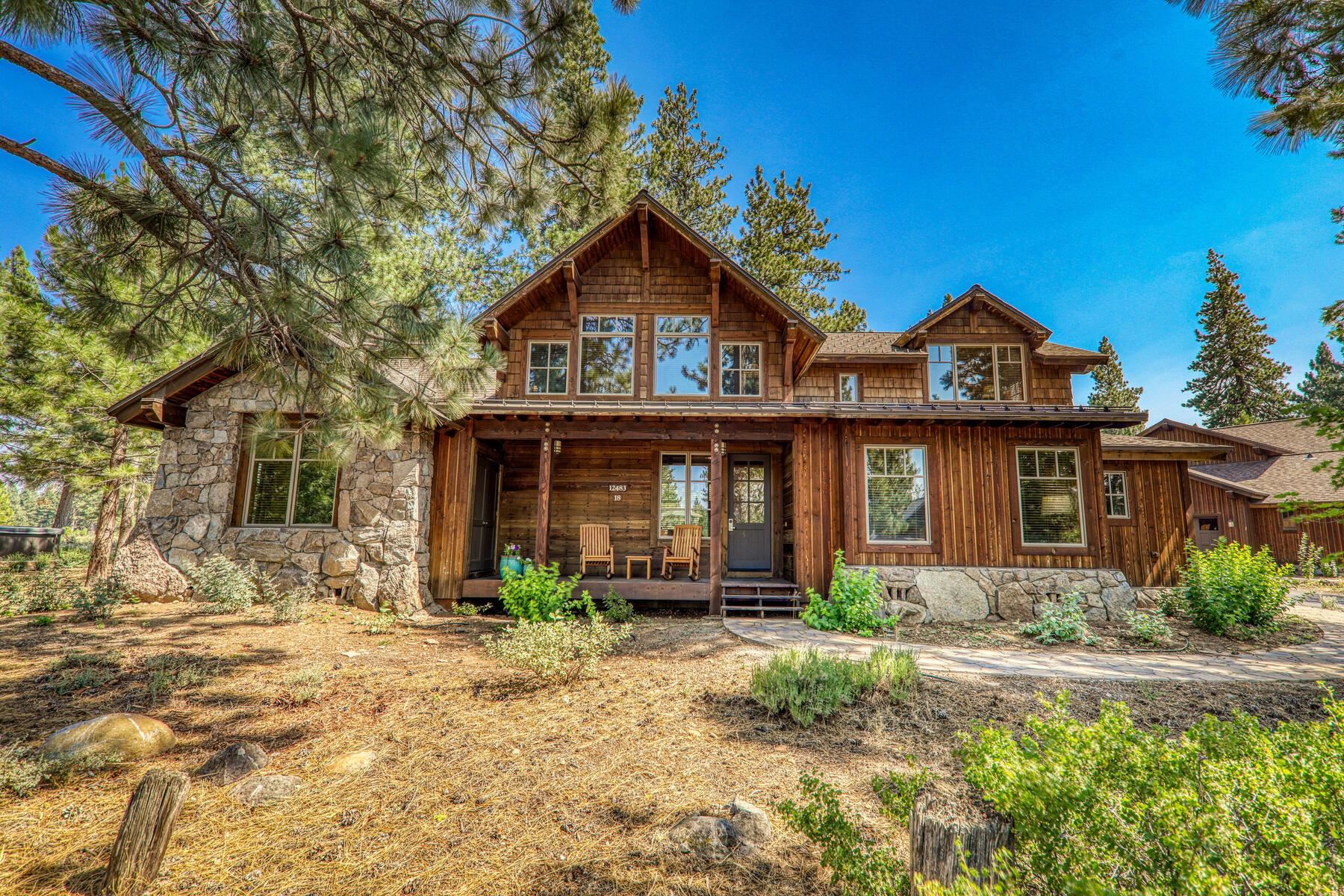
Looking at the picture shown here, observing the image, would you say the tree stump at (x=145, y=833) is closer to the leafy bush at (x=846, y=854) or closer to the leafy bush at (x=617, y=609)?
the leafy bush at (x=846, y=854)

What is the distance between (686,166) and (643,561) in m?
13.9

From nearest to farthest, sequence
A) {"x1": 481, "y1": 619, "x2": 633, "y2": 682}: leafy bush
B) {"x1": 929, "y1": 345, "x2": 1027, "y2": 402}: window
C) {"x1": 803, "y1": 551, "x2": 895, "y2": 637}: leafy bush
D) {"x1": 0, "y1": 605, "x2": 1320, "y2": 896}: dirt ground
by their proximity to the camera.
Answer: {"x1": 0, "y1": 605, "x2": 1320, "y2": 896}: dirt ground < {"x1": 481, "y1": 619, "x2": 633, "y2": 682}: leafy bush < {"x1": 803, "y1": 551, "x2": 895, "y2": 637}: leafy bush < {"x1": 929, "y1": 345, "x2": 1027, "y2": 402}: window

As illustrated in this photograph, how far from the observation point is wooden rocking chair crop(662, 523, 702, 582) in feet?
29.9

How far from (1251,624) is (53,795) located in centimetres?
1143

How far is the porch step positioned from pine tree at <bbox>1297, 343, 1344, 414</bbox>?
33.8 metres

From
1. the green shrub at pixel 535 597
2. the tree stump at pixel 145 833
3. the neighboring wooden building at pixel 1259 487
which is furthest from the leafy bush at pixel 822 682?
the neighboring wooden building at pixel 1259 487

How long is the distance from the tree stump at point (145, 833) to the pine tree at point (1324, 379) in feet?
132

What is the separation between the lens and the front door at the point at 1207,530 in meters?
16.2

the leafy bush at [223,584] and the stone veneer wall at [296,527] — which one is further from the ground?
the stone veneer wall at [296,527]

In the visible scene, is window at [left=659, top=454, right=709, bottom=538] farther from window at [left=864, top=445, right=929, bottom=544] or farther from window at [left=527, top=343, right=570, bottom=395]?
window at [left=864, top=445, right=929, bottom=544]

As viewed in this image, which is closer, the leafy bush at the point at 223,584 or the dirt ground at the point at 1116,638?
the dirt ground at the point at 1116,638

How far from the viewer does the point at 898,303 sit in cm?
1892

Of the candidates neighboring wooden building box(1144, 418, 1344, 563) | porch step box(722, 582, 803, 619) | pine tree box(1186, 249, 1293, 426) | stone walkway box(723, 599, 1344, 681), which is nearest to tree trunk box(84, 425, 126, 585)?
porch step box(722, 582, 803, 619)

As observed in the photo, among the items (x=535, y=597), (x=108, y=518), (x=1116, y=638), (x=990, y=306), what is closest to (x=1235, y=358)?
(x=990, y=306)
